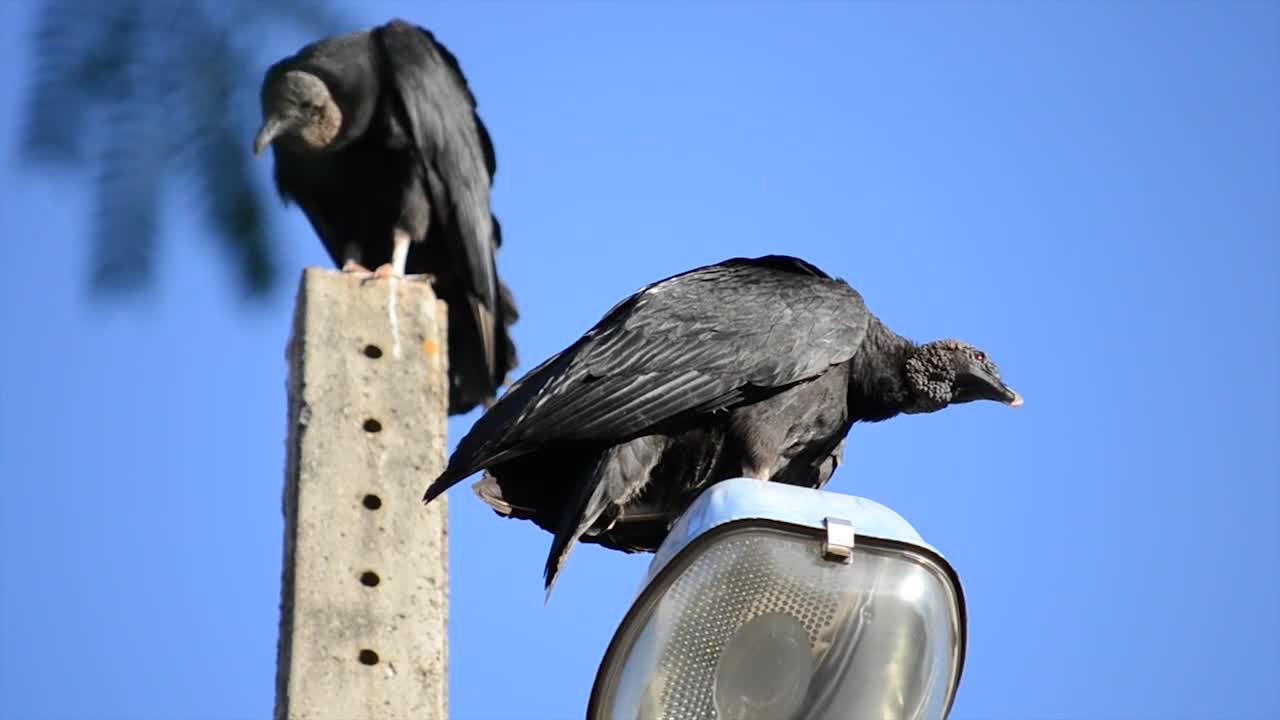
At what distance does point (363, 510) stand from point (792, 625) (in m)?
2.66

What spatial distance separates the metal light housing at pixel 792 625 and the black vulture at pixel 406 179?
5.20 m

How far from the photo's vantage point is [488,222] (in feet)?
28.6

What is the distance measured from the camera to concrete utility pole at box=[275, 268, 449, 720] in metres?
5.09

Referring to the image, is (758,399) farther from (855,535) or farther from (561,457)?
(855,535)

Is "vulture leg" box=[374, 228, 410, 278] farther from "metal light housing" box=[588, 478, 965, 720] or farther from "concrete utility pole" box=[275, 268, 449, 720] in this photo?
"metal light housing" box=[588, 478, 965, 720]

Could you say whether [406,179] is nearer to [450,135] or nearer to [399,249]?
[450,135]

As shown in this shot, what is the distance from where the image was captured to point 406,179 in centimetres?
866

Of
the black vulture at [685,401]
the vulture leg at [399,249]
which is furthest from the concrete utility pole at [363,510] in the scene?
the vulture leg at [399,249]

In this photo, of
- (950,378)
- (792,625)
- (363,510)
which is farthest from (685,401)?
(363,510)

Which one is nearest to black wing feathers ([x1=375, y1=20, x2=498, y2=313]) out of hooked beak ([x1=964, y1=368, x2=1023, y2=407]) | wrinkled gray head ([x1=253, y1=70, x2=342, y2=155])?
wrinkled gray head ([x1=253, y1=70, x2=342, y2=155])

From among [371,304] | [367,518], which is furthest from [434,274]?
[367,518]

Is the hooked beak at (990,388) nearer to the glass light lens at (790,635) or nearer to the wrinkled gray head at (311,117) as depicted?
the glass light lens at (790,635)

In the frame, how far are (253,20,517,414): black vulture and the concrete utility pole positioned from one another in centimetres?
185

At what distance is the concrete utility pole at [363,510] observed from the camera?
16.7ft
